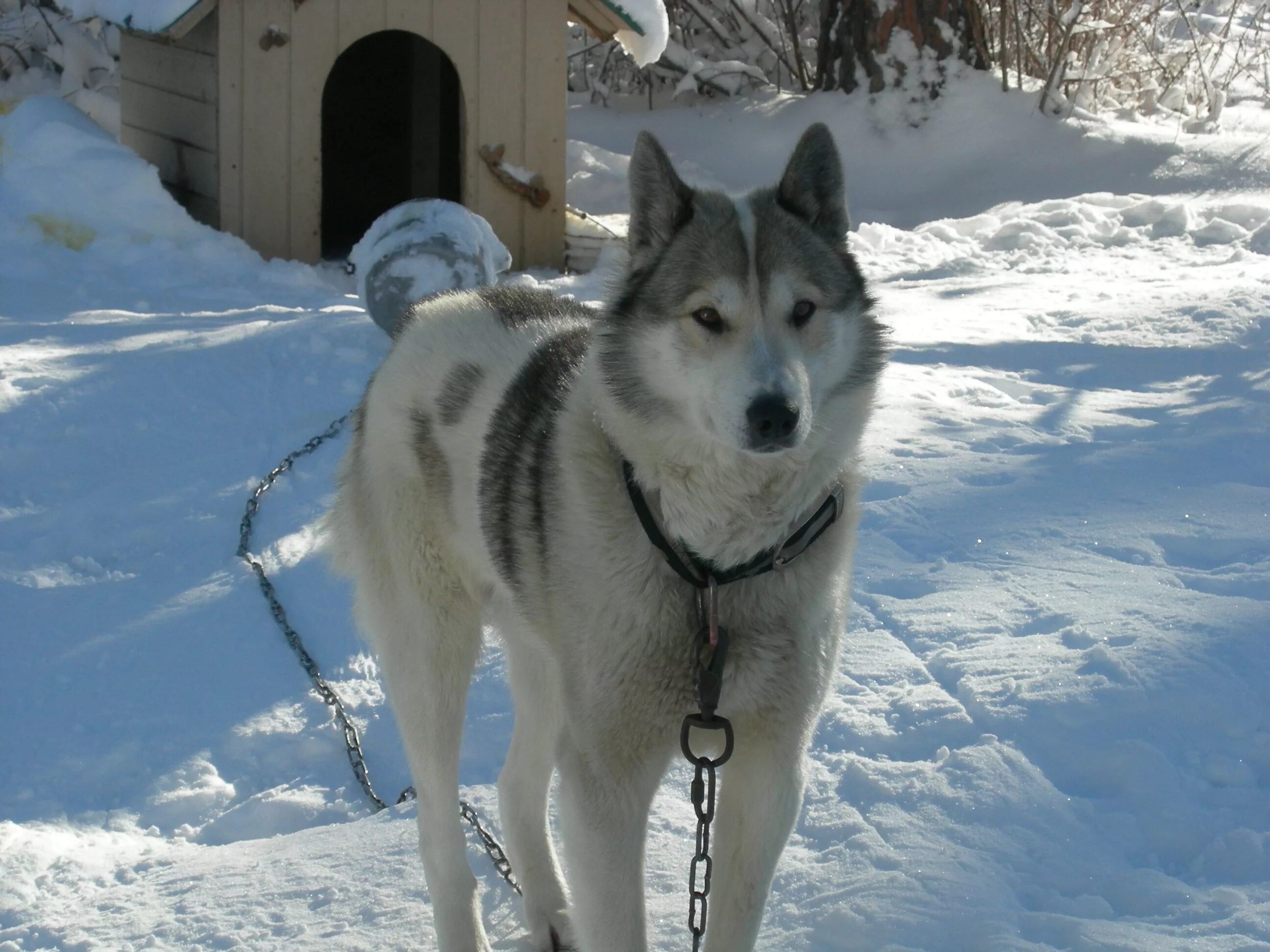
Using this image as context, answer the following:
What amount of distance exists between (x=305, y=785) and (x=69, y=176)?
16.8ft

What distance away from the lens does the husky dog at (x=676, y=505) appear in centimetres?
217

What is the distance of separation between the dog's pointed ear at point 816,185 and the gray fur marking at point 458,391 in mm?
735

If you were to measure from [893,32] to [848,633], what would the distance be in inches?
289

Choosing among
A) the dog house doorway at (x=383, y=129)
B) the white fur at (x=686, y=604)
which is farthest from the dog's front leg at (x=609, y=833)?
the dog house doorway at (x=383, y=129)

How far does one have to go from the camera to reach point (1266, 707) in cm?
311

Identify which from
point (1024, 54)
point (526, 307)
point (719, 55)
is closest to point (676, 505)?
point (526, 307)

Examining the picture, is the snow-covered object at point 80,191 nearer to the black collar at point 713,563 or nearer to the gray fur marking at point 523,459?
the gray fur marking at point 523,459

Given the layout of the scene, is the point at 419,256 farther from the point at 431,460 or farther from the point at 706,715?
the point at 706,715

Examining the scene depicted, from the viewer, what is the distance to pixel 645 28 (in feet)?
25.1

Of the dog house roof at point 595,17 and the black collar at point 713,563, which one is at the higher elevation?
the dog house roof at point 595,17

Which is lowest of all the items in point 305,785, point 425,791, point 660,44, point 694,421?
point 305,785

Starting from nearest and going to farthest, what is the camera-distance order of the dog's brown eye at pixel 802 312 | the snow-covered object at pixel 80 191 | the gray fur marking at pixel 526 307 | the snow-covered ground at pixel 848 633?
1. the dog's brown eye at pixel 802 312
2. the snow-covered ground at pixel 848 633
3. the gray fur marking at pixel 526 307
4. the snow-covered object at pixel 80 191

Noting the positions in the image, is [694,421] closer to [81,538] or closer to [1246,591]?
[1246,591]

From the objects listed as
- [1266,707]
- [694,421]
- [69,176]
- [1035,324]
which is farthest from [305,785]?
[69,176]
